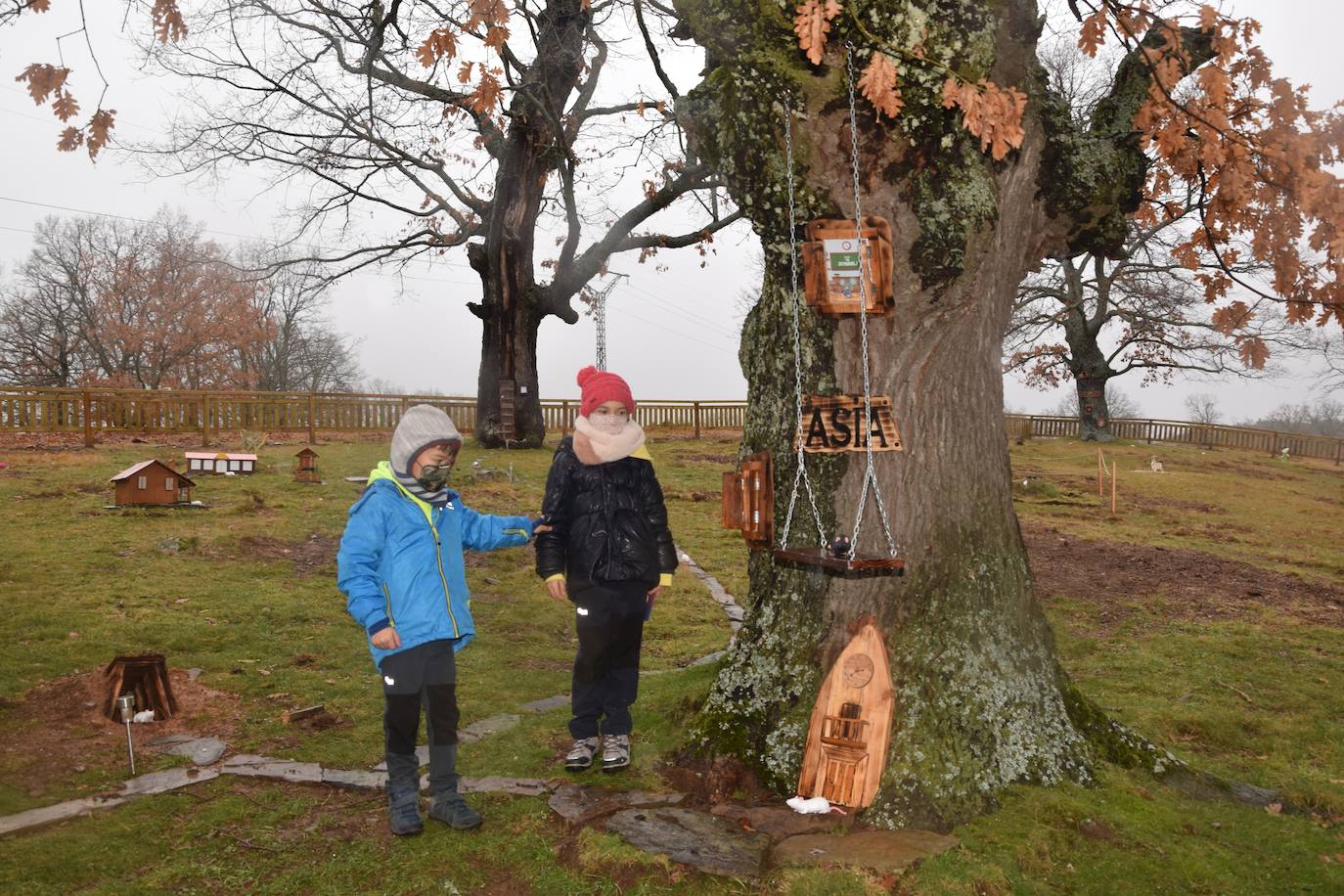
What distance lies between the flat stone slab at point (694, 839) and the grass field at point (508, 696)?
75 mm

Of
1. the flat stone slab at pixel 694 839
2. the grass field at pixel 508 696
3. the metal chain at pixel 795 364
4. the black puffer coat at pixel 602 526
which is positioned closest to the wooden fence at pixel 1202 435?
the grass field at pixel 508 696

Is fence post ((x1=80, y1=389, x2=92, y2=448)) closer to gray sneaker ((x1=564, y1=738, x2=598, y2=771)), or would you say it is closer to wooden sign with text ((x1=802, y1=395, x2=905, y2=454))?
gray sneaker ((x1=564, y1=738, x2=598, y2=771))

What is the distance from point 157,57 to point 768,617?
49.6 ft

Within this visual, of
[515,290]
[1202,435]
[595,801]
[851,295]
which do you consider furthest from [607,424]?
[1202,435]

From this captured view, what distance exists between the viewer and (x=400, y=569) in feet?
12.0

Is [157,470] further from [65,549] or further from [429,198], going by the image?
[429,198]

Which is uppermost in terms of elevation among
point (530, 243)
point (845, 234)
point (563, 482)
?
point (530, 243)

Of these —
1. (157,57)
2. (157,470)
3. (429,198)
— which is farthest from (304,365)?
(157,470)

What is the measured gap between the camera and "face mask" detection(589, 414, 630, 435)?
4121 millimetres

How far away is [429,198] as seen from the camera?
19.8m

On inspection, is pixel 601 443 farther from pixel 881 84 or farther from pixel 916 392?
pixel 881 84

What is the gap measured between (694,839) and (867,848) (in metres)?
0.65

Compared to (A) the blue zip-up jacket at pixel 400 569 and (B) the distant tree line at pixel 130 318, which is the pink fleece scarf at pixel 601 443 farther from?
(B) the distant tree line at pixel 130 318

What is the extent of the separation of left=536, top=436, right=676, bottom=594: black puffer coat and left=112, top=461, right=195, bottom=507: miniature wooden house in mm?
8445
